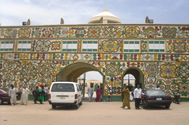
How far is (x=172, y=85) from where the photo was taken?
18.1m

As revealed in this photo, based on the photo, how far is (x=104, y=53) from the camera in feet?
62.2

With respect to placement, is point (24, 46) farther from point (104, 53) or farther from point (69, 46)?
point (104, 53)

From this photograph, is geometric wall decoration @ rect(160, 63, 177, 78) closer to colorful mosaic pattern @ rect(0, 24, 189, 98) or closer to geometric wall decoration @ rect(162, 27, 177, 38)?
colorful mosaic pattern @ rect(0, 24, 189, 98)

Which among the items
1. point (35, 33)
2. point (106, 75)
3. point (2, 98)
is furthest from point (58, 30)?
point (2, 98)

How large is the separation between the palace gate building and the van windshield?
6.82 metres

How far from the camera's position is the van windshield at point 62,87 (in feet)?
39.4

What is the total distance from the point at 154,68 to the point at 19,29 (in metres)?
13.5

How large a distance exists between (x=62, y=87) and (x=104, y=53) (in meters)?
7.73

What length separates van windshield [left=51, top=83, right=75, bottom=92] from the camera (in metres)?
12.0

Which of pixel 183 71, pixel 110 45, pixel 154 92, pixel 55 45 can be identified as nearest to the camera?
pixel 154 92

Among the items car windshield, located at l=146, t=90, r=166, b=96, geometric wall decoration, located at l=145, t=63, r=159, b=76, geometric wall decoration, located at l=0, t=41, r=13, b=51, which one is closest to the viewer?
car windshield, located at l=146, t=90, r=166, b=96

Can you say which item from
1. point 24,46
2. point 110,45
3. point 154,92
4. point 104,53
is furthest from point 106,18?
point 154,92

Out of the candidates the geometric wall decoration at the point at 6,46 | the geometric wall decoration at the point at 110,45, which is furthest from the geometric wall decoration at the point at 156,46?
the geometric wall decoration at the point at 6,46

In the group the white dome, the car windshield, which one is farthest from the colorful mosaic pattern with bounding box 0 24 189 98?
the car windshield
